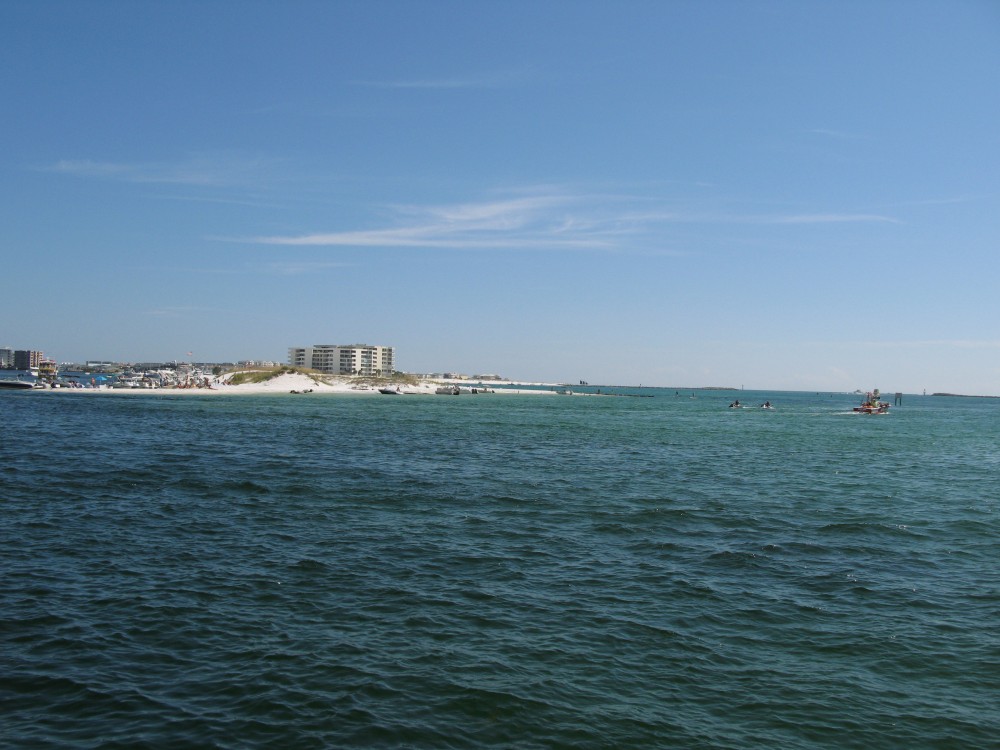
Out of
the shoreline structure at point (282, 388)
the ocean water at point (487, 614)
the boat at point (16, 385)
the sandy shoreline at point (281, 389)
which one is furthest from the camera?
the shoreline structure at point (282, 388)

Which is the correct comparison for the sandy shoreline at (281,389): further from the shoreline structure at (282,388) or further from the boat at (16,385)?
the boat at (16,385)

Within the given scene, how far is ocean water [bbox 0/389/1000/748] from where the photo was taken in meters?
10.9

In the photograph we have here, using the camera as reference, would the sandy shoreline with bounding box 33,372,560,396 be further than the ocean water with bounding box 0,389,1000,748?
Yes

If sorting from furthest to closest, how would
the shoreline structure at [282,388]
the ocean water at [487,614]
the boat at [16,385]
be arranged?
1. the shoreline structure at [282,388]
2. the boat at [16,385]
3. the ocean water at [487,614]

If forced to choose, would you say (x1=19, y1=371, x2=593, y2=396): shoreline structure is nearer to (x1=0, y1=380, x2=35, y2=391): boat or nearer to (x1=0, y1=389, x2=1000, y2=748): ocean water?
(x1=0, y1=380, x2=35, y2=391): boat

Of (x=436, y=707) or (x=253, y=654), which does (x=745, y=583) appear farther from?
(x=253, y=654)

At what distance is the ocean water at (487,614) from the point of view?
1089 cm

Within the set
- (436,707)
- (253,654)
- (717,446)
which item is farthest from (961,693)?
(717,446)

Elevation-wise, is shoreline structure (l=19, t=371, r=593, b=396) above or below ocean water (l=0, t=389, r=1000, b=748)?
above

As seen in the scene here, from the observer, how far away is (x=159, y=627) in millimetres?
14086

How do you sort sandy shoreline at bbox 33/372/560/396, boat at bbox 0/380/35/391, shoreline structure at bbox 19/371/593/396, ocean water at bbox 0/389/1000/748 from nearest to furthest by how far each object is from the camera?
ocean water at bbox 0/389/1000/748 → boat at bbox 0/380/35/391 → sandy shoreline at bbox 33/372/560/396 → shoreline structure at bbox 19/371/593/396

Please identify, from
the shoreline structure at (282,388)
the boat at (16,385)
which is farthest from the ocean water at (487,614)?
the boat at (16,385)

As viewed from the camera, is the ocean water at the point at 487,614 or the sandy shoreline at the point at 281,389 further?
the sandy shoreline at the point at 281,389

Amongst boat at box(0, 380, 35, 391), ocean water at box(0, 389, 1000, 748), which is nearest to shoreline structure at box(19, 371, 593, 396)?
boat at box(0, 380, 35, 391)
